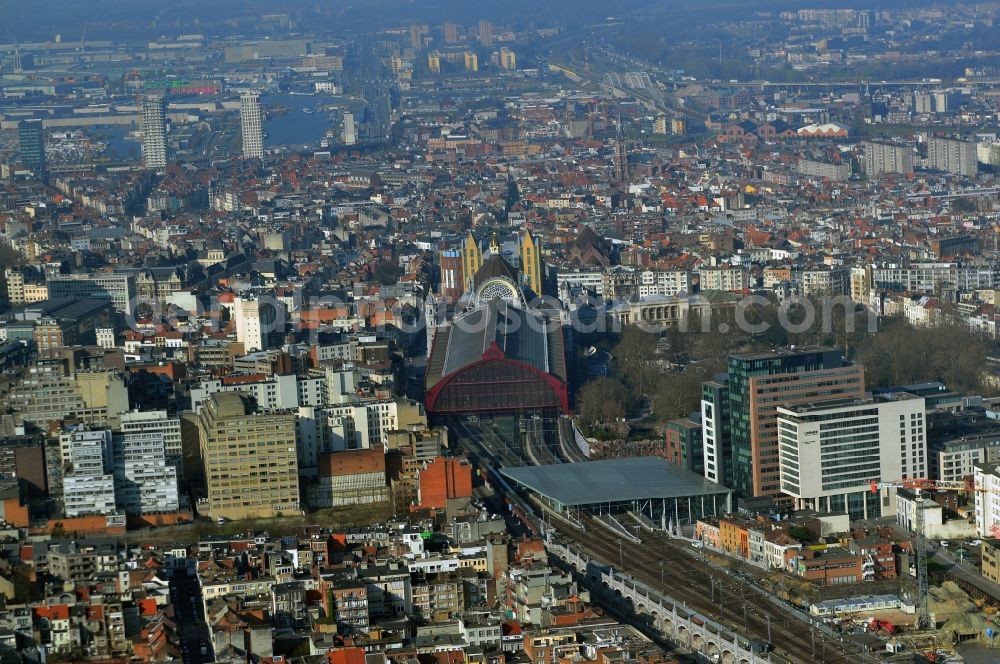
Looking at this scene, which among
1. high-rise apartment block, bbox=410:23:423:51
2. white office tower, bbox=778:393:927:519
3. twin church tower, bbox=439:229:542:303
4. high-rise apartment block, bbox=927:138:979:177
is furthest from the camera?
high-rise apartment block, bbox=410:23:423:51

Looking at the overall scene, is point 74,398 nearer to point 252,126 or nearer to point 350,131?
point 252,126

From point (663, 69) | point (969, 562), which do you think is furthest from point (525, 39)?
point (969, 562)

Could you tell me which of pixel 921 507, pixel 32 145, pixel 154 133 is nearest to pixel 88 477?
pixel 921 507

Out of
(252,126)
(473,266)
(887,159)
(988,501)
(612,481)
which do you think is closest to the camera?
(988,501)

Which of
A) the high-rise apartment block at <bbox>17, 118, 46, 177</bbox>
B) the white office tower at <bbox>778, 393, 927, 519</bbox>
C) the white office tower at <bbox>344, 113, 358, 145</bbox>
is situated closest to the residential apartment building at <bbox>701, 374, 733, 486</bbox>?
the white office tower at <bbox>778, 393, 927, 519</bbox>

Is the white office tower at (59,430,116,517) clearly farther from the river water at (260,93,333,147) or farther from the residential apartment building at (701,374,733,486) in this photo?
the river water at (260,93,333,147)

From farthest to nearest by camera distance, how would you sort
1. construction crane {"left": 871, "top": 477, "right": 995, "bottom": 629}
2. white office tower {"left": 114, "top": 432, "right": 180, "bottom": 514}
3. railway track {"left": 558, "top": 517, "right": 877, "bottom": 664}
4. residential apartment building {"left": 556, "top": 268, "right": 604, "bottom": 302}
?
residential apartment building {"left": 556, "top": 268, "right": 604, "bottom": 302}, white office tower {"left": 114, "top": 432, "right": 180, "bottom": 514}, construction crane {"left": 871, "top": 477, "right": 995, "bottom": 629}, railway track {"left": 558, "top": 517, "right": 877, "bottom": 664}
